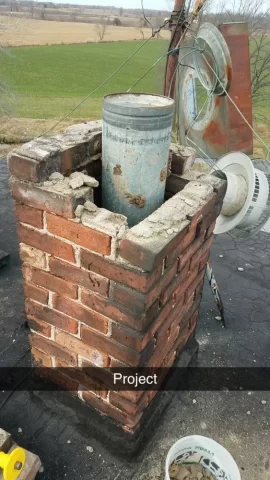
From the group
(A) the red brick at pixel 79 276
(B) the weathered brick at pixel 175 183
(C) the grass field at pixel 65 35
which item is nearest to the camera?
(A) the red brick at pixel 79 276

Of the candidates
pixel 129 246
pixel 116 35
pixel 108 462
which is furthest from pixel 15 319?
pixel 116 35

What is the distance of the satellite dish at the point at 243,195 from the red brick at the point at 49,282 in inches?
43.8

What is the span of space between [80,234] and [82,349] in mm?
670

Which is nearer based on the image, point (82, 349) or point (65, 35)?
point (82, 349)

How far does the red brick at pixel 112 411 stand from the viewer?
1.94m

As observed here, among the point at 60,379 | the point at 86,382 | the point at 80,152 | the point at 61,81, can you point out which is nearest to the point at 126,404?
the point at 86,382

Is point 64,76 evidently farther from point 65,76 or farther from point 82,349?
point 82,349

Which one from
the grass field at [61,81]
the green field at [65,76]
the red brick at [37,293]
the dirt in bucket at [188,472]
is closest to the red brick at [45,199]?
the red brick at [37,293]

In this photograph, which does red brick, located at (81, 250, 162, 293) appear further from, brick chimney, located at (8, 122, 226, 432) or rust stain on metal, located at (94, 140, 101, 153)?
rust stain on metal, located at (94, 140, 101, 153)

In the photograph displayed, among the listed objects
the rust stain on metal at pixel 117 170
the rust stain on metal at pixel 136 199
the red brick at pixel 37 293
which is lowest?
the red brick at pixel 37 293

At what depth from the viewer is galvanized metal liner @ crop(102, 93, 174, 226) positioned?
150 centimetres

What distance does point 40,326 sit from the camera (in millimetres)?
1979

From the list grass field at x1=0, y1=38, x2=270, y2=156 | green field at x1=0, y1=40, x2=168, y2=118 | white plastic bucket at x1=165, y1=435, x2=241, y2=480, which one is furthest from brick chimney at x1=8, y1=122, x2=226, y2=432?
green field at x1=0, y1=40, x2=168, y2=118

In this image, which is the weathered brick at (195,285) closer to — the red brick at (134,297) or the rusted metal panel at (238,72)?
the red brick at (134,297)
